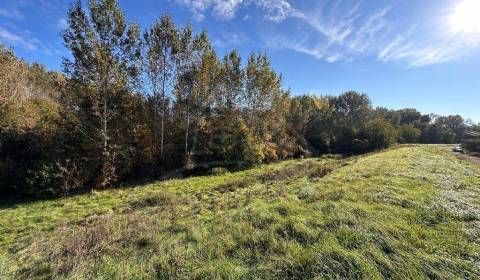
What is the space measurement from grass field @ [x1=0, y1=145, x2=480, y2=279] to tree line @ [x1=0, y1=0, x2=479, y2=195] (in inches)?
210

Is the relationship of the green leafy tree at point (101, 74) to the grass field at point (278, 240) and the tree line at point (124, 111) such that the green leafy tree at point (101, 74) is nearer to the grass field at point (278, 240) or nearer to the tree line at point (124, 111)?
the tree line at point (124, 111)

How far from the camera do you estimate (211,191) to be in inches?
489

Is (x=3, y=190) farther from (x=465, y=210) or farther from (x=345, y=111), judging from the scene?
(x=345, y=111)

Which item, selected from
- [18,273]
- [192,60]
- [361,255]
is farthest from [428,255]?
[192,60]

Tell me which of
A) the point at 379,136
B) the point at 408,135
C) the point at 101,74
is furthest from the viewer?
the point at 408,135

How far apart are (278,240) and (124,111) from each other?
16135 millimetres

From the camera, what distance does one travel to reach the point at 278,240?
17.0 feet

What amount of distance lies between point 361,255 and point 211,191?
9139mm

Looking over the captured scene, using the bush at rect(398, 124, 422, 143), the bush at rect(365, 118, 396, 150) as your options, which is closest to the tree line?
the bush at rect(365, 118, 396, 150)

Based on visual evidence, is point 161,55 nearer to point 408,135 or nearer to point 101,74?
point 101,74

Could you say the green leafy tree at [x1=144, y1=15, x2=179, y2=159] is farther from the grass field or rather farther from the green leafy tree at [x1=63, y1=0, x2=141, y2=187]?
the grass field

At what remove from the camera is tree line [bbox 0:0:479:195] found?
43.8ft

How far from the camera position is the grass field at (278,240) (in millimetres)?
4070

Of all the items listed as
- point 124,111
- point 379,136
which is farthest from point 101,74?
point 379,136
